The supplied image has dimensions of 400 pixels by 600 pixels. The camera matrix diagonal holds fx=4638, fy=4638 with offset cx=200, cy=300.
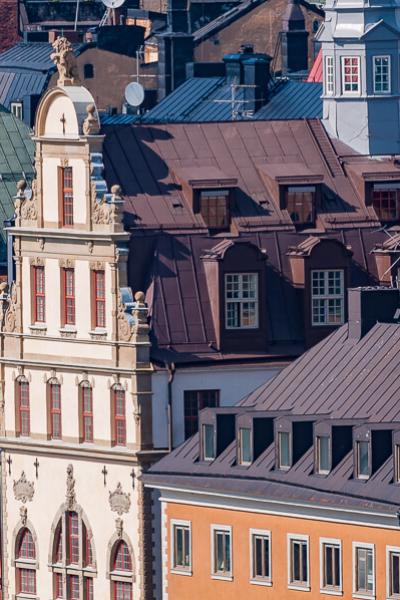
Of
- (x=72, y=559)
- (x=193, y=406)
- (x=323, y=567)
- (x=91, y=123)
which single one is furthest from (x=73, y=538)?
(x=323, y=567)

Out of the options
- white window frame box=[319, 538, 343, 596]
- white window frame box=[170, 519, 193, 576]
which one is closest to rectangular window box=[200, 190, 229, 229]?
white window frame box=[170, 519, 193, 576]

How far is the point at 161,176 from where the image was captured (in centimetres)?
16112

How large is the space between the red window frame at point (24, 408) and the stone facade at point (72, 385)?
0.11 feet

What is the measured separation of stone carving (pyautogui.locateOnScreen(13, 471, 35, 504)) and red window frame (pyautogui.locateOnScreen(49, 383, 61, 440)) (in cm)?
218

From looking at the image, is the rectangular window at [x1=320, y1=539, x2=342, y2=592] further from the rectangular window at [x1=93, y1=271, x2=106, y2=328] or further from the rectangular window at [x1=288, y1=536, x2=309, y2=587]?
the rectangular window at [x1=93, y1=271, x2=106, y2=328]

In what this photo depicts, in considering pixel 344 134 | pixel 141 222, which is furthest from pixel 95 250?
pixel 344 134

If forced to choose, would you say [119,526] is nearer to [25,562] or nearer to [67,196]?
[25,562]

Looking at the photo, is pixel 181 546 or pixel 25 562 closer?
pixel 181 546

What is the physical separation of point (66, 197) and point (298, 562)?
63.8ft

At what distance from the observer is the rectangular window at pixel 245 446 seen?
489 ft

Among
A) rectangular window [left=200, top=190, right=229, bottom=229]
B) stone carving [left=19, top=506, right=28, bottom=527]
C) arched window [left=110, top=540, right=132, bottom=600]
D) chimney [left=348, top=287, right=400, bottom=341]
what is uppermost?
rectangular window [left=200, top=190, right=229, bottom=229]

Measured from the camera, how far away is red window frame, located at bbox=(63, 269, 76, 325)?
159625mm

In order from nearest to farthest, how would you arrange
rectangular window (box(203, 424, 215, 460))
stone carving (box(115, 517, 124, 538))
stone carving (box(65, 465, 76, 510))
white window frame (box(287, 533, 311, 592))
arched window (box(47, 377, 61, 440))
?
white window frame (box(287, 533, 311, 592)) < rectangular window (box(203, 424, 215, 460)) < stone carving (box(115, 517, 124, 538)) < stone carving (box(65, 465, 76, 510)) < arched window (box(47, 377, 61, 440))

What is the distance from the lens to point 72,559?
160 m
